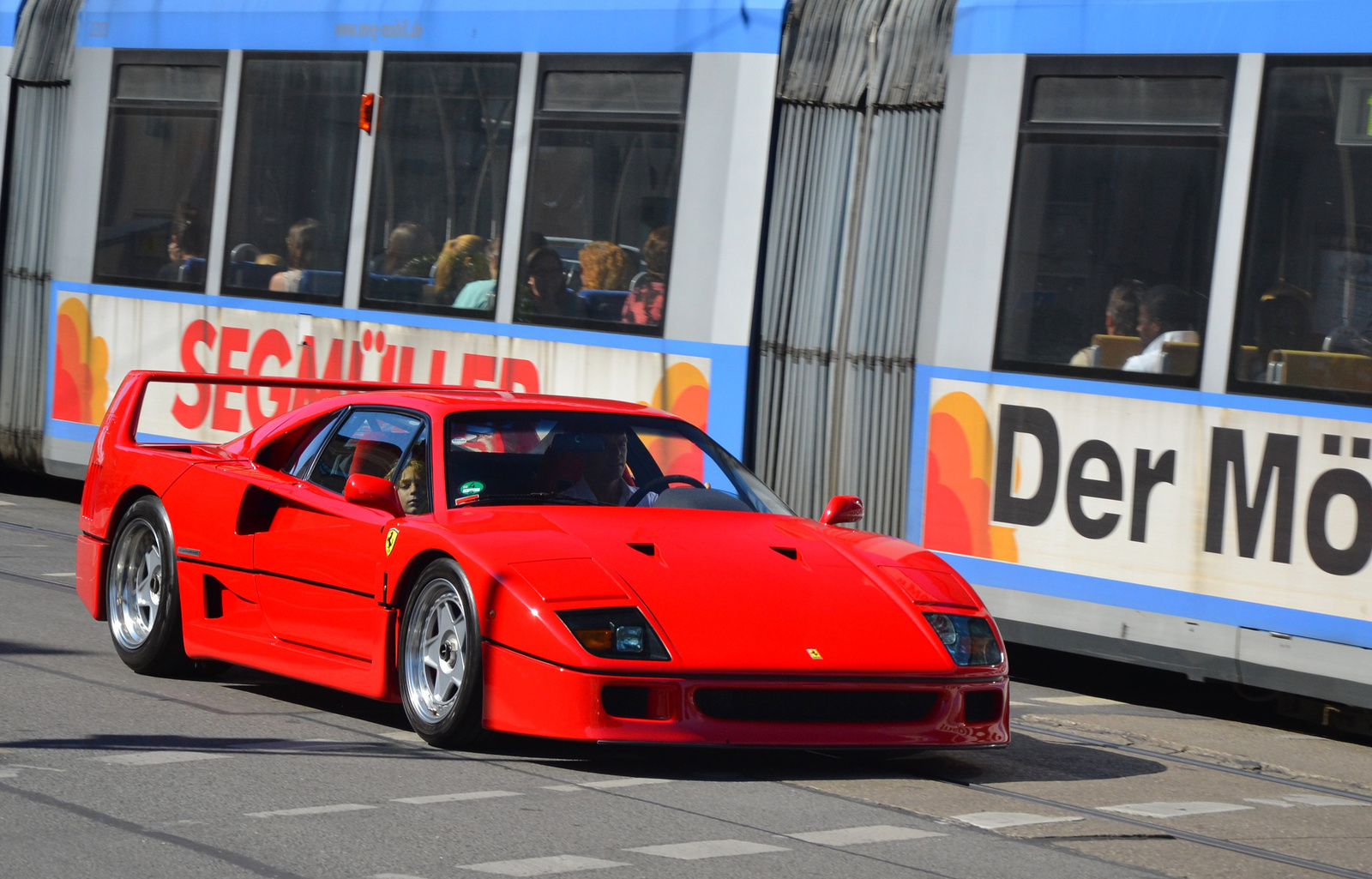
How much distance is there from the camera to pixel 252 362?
12805mm

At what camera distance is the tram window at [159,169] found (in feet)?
43.6

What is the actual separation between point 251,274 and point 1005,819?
8.19 meters

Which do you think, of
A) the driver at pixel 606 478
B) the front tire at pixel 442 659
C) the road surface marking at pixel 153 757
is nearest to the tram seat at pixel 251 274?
the driver at pixel 606 478

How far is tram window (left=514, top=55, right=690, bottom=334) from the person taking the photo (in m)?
10.8

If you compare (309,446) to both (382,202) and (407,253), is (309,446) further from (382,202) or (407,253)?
(382,202)

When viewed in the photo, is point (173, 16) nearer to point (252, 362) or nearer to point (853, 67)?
point (252, 362)

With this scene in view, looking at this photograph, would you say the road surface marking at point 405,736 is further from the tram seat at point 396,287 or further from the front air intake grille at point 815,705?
the tram seat at point 396,287

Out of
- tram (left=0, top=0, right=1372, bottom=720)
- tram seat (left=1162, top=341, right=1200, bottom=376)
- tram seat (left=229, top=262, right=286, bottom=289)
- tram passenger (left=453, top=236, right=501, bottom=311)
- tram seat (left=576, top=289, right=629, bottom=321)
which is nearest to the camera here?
tram (left=0, top=0, right=1372, bottom=720)

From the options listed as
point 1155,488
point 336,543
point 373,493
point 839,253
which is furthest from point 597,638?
point 839,253

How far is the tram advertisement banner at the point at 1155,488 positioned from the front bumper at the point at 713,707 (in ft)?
7.37

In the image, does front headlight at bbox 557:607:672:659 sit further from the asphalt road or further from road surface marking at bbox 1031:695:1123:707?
road surface marking at bbox 1031:695:1123:707

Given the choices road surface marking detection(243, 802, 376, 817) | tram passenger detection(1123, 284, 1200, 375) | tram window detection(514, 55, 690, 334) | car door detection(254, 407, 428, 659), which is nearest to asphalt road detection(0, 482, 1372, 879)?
road surface marking detection(243, 802, 376, 817)

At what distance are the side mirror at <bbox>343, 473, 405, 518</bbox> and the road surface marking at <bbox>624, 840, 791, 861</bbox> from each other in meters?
2.05

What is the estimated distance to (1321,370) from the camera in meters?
8.27
